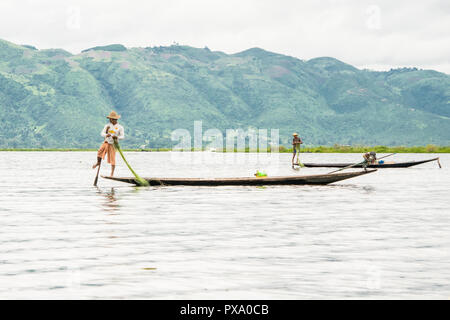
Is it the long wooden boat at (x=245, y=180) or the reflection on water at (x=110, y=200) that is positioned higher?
the long wooden boat at (x=245, y=180)

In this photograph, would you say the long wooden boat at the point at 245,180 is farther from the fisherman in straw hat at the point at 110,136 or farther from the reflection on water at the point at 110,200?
the fisherman in straw hat at the point at 110,136

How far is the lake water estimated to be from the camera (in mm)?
6637

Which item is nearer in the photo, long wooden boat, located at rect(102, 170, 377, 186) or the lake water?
the lake water

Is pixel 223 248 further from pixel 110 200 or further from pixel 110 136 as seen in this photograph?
pixel 110 136

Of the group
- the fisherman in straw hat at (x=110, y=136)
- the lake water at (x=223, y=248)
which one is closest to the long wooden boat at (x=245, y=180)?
the fisherman in straw hat at (x=110, y=136)

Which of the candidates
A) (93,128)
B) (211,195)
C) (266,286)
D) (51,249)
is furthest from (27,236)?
(93,128)

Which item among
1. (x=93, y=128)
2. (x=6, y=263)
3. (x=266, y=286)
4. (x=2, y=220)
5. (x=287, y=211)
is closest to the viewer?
(x=266, y=286)

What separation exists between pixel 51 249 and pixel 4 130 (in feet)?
648

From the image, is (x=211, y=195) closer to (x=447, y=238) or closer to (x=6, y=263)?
(x=447, y=238)

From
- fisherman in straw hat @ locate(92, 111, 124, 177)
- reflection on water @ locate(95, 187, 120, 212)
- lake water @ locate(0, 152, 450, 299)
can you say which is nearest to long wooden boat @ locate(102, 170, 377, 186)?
reflection on water @ locate(95, 187, 120, 212)

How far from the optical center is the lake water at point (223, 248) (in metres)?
6.64

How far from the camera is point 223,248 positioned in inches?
355

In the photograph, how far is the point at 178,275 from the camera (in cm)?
723

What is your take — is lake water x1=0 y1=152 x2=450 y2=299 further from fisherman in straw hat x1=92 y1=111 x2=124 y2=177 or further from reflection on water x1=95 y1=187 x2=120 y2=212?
fisherman in straw hat x1=92 y1=111 x2=124 y2=177
